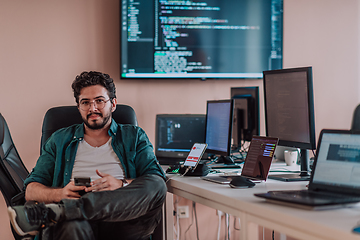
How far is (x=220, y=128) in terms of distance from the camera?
2.13 m

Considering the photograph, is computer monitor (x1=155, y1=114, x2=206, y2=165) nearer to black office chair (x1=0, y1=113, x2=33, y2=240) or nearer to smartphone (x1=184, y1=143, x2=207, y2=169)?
smartphone (x1=184, y1=143, x2=207, y2=169)

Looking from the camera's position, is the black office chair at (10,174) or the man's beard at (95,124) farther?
the man's beard at (95,124)

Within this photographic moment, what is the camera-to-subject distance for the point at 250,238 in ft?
4.26

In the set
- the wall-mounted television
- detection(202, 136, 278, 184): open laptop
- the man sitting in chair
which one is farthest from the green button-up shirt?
the wall-mounted television

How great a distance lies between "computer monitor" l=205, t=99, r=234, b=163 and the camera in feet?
6.75

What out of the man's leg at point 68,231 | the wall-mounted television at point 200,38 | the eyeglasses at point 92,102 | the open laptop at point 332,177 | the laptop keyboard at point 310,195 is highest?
the wall-mounted television at point 200,38

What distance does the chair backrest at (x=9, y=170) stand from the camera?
5.63 feet

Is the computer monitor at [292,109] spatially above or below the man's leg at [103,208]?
above

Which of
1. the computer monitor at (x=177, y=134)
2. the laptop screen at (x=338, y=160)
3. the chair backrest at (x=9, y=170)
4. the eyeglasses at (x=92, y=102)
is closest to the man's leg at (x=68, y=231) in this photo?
the chair backrest at (x=9, y=170)

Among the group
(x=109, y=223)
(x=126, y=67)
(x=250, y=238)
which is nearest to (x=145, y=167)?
(x=109, y=223)

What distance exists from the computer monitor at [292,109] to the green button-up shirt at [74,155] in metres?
0.64

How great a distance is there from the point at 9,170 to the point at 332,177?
1.44 meters

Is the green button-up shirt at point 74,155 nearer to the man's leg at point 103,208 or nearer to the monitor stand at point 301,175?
the man's leg at point 103,208

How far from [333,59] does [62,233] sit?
262 centimetres
